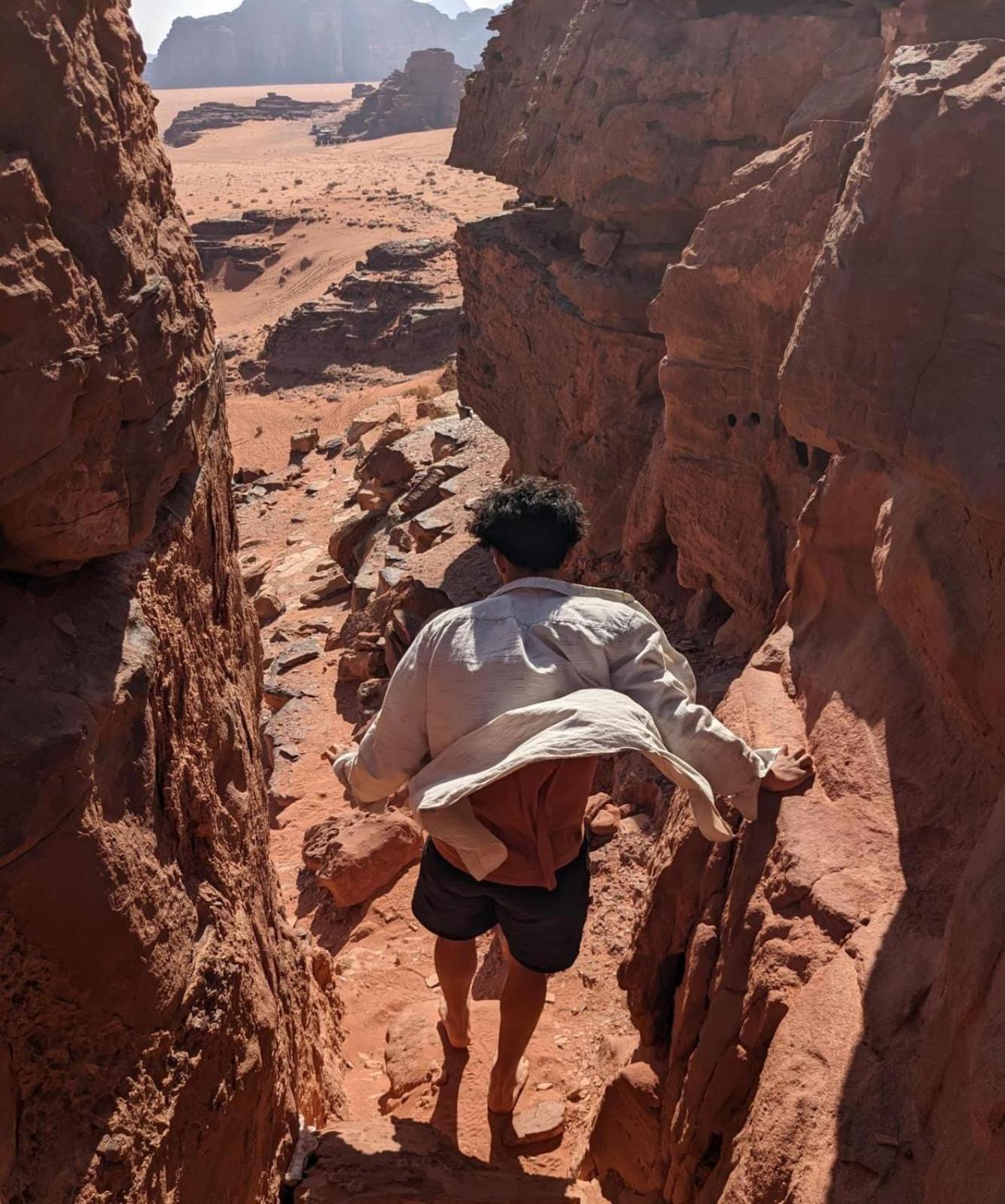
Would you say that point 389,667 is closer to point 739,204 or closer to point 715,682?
point 715,682

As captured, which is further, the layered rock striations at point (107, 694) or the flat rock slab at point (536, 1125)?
the flat rock slab at point (536, 1125)

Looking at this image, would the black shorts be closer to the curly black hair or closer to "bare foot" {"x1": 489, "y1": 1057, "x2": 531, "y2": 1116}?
"bare foot" {"x1": 489, "y1": 1057, "x2": 531, "y2": 1116}

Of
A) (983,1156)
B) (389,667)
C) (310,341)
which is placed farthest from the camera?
(310,341)

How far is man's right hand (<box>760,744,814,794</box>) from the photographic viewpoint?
2.59 meters

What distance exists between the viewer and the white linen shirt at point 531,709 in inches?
86.0

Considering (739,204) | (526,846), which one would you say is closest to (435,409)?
(739,204)

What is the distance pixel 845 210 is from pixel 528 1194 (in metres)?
2.41

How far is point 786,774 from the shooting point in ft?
8.49

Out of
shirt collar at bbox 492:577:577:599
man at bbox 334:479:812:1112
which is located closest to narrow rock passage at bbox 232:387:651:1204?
man at bbox 334:479:812:1112

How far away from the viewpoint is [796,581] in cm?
329

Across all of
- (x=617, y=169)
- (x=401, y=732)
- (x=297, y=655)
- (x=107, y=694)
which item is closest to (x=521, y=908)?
(x=401, y=732)

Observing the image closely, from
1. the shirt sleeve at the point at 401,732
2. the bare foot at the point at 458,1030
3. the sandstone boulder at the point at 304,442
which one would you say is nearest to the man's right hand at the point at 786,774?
the shirt sleeve at the point at 401,732

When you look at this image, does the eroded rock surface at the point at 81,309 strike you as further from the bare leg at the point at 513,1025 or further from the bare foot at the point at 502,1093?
the bare foot at the point at 502,1093

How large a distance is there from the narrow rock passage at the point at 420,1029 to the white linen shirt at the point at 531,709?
77 centimetres
